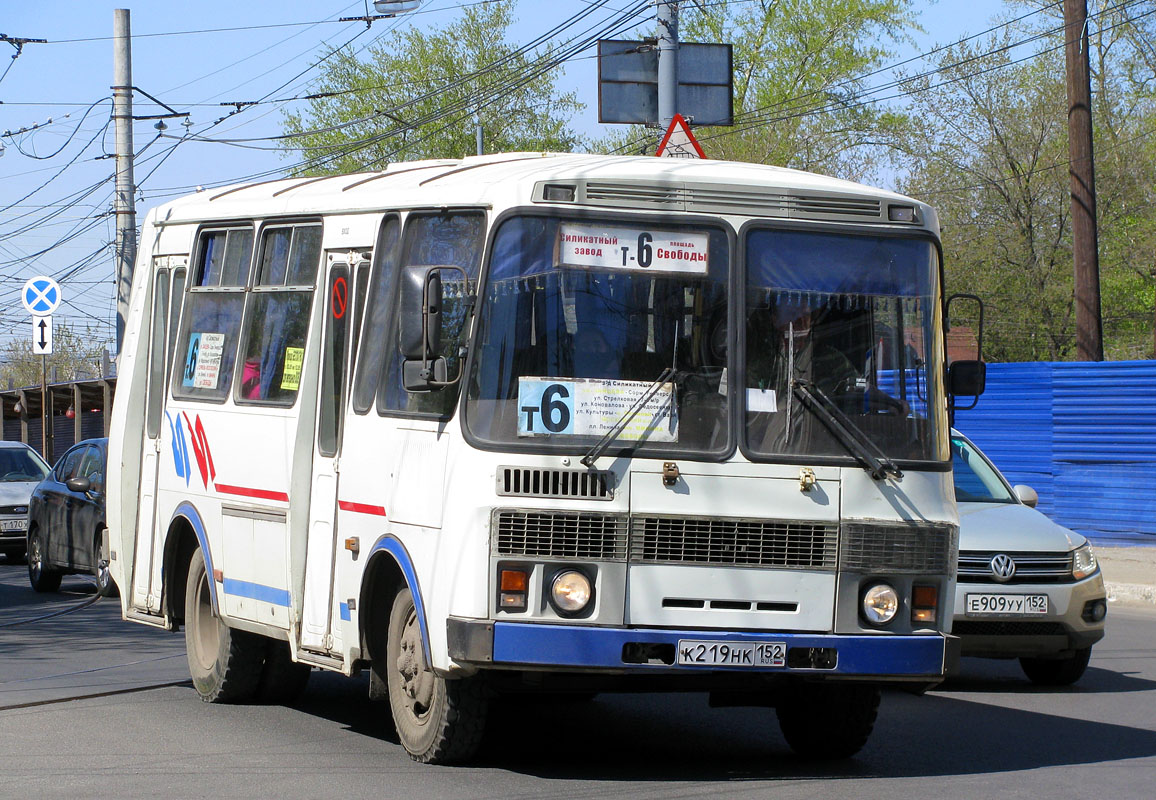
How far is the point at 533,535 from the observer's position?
689 centimetres

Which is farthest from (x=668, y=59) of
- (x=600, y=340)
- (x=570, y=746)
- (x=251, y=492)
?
(x=600, y=340)

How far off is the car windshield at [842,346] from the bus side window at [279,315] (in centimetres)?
271

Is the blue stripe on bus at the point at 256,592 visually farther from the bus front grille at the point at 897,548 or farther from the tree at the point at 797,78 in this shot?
the tree at the point at 797,78

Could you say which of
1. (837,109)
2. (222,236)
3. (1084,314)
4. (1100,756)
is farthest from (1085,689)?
(837,109)

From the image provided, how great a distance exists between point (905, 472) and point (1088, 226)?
17574mm

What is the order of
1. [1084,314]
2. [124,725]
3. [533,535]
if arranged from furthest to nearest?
[1084,314] → [124,725] → [533,535]

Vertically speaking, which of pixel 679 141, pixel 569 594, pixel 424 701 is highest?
pixel 679 141

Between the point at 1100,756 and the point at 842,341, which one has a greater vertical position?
the point at 842,341

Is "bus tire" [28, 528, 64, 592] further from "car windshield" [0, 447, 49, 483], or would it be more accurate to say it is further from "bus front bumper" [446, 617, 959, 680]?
"bus front bumper" [446, 617, 959, 680]

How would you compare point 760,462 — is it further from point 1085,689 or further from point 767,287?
point 1085,689

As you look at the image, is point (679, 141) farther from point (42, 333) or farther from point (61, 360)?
point (61, 360)

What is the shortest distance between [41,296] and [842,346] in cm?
1978

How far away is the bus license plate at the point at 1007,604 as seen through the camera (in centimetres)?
1033

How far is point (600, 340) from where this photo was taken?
23.2ft
